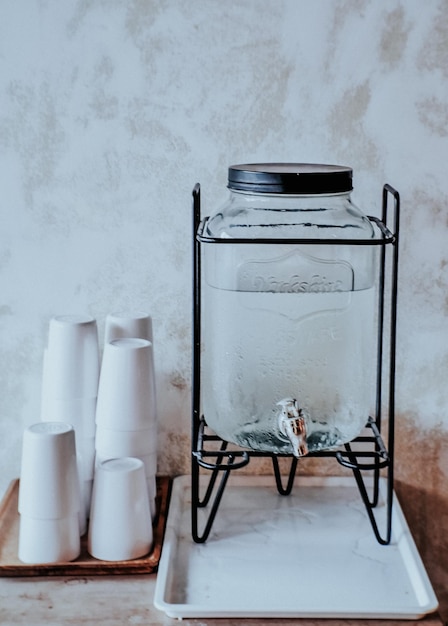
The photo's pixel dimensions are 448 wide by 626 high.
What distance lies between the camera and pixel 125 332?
106cm

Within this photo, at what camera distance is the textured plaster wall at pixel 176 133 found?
109 centimetres

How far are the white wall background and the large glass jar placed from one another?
148 mm

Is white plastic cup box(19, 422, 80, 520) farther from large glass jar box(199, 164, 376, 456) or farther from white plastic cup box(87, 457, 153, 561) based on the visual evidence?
large glass jar box(199, 164, 376, 456)

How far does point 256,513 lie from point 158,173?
18.7 inches

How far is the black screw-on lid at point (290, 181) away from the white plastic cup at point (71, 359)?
261 millimetres

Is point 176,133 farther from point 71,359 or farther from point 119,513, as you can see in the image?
point 119,513

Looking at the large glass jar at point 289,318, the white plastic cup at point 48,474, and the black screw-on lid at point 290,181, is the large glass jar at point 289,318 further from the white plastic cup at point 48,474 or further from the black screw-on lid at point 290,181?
the white plastic cup at point 48,474

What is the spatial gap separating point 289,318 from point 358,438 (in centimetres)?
21

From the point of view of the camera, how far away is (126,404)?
993 millimetres

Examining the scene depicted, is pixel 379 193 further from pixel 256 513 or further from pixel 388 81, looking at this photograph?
pixel 256 513

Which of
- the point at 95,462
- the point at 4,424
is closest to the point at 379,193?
the point at 95,462

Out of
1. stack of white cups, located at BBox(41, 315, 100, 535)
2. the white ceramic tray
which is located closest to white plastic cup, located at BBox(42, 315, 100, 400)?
stack of white cups, located at BBox(41, 315, 100, 535)

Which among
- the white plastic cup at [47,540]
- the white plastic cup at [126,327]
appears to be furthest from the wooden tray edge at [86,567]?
the white plastic cup at [126,327]

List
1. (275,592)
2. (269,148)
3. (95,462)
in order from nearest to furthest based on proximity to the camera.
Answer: (275,592) < (95,462) < (269,148)
